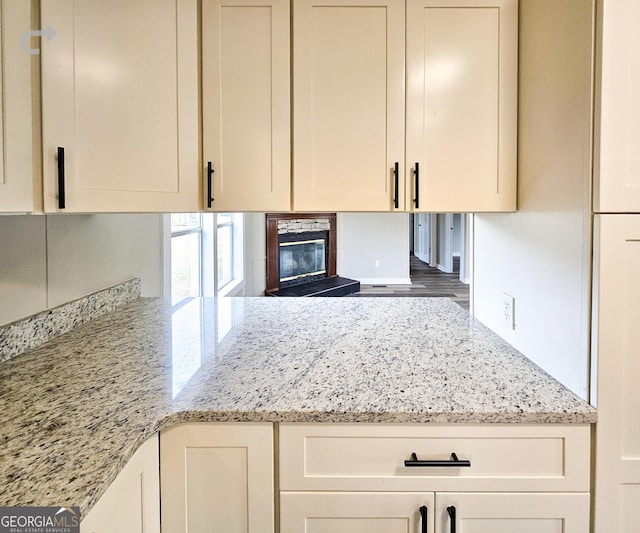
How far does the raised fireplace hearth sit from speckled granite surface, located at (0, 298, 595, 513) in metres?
4.34

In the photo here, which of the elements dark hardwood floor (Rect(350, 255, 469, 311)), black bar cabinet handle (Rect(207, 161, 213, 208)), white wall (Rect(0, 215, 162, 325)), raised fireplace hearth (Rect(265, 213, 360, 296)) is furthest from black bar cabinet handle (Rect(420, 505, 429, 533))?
dark hardwood floor (Rect(350, 255, 469, 311))

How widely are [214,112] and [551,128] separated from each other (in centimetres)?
100

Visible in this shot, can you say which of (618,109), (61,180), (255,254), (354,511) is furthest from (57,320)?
(255,254)

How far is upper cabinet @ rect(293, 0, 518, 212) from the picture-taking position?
55.8 inches

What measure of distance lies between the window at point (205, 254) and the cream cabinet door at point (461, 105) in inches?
79.7

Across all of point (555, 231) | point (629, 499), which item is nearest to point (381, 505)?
point (629, 499)

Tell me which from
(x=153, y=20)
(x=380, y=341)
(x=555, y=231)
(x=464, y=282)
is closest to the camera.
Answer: (x=555, y=231)

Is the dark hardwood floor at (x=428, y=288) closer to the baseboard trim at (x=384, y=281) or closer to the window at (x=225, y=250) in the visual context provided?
the baseboard trim at (x=384, y=281)

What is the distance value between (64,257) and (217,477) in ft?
3.57

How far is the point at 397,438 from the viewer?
107cm

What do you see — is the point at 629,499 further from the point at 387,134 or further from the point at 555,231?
the point at 387,134

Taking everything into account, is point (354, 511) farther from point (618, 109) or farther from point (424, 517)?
point (618, 109)

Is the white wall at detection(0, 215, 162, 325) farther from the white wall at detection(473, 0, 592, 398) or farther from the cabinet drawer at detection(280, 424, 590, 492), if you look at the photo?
the white wall at detection(473, 0, 592, 398)

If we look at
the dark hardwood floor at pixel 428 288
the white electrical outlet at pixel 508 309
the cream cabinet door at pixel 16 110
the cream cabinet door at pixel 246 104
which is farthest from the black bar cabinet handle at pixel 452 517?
the dark hardwood floor at pixel 428 288
